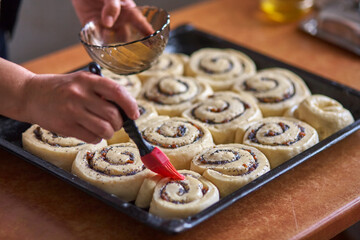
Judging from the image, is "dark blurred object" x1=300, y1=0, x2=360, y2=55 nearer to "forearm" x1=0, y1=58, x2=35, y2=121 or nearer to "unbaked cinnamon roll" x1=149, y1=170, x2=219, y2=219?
"unbaked cinnamon roll" x1=149, y1=170, x2=219, y2=219

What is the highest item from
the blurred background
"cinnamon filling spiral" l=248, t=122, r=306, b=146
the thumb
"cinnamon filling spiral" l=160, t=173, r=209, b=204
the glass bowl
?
the thumb

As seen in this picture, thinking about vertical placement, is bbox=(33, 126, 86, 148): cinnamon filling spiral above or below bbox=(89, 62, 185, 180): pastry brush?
below

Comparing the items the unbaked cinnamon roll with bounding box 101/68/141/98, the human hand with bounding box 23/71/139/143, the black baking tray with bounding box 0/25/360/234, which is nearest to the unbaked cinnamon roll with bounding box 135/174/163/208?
the black baking tray with bounding box 0/25/360/234

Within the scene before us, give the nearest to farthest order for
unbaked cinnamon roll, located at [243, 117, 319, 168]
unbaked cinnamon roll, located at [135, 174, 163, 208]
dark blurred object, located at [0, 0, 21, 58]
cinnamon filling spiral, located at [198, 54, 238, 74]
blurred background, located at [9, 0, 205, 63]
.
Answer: unbaked cinnamon roll, located at [135, 174, 163, 208] → unbaked cinnamon roll, located at [243, 117, 319, 168] → cinnamon filling spiral, located at [198, 54, 238, 74] → dark blurred object, located at [0, 0, 21, 58] → blurred background, located at [9, 0, 205, 63]

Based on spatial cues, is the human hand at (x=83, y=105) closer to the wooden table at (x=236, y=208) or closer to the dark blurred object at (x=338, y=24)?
the wooden table at (x=236, y=208)

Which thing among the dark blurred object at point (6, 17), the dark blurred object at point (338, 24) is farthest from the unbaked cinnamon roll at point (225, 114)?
the dark blurred object at point (6, 17)

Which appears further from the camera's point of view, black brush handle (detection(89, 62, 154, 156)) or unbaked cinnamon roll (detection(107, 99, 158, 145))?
unbaked cinnamon roll (detection(107, 99, 158, 145))

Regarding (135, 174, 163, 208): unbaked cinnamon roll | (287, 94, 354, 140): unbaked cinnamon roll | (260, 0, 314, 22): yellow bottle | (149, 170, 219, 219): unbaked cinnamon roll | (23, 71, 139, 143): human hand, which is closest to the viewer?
(23, 71, 139, 143): human hand
